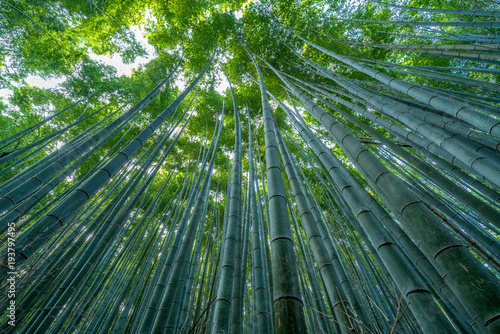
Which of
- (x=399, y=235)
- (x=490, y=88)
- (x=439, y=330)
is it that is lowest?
(x=439, y=330)

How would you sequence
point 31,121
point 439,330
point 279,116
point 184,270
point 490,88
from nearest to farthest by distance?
point 439,330, point 184,270, point 490,88, point 31,121, point 279,116

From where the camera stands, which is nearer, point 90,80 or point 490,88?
point 490,88

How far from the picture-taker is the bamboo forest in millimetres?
1135

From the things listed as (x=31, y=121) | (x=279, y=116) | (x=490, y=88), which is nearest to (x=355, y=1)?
(x=279, y=116)

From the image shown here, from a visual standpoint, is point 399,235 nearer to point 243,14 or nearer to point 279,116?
point 279,116

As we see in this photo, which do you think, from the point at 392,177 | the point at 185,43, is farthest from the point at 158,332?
the point at 185,43

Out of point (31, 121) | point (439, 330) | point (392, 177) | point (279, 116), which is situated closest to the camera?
point (439, 330)

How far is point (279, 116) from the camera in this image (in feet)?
21.0

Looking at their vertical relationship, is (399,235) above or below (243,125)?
below

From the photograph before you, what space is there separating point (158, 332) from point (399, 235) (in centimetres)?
183

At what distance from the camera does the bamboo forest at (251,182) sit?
113 centimetres

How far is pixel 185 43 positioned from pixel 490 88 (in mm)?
6018

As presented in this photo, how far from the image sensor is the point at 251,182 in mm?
2293

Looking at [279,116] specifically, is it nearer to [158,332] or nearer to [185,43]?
[185,43]
